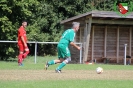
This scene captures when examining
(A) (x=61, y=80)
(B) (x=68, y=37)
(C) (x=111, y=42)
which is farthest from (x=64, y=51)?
(C) (x=111, y=42)

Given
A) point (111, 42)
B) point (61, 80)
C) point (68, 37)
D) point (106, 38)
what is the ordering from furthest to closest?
point (111, 42), point (106, 38), point (68, 37), point (61, 80)

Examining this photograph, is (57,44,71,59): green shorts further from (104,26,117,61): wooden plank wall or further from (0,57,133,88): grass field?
(104,26,117,61): wooden plank wall

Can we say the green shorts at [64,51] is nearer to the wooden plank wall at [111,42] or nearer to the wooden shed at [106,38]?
the wooden shed at [106,38]

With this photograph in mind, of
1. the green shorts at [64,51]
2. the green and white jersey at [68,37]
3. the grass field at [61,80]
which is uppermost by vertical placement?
the green and white jersey at [68,37]

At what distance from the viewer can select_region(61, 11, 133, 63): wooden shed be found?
2577 cm

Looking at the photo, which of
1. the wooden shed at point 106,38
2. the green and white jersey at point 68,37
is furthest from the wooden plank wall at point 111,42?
the green and white jersey at point 68,37

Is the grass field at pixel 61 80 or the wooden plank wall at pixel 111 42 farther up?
the wooden plank wall at pixel 111 42

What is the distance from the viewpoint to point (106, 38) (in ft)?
88.5

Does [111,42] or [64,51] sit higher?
[111,42]

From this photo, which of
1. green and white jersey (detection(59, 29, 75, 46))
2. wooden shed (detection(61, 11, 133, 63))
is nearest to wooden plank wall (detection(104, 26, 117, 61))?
wooden shed (detection(61, 11, 133, 63))

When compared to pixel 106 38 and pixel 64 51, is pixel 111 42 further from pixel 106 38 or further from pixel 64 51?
pixel 64 51

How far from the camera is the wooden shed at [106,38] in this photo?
25769 millimetres

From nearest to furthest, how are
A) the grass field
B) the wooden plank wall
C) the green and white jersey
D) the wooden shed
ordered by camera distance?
1. the grass field
2. the green and white jersey
3. the wooden shed
4. the wooden plank wall

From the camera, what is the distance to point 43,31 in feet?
135
